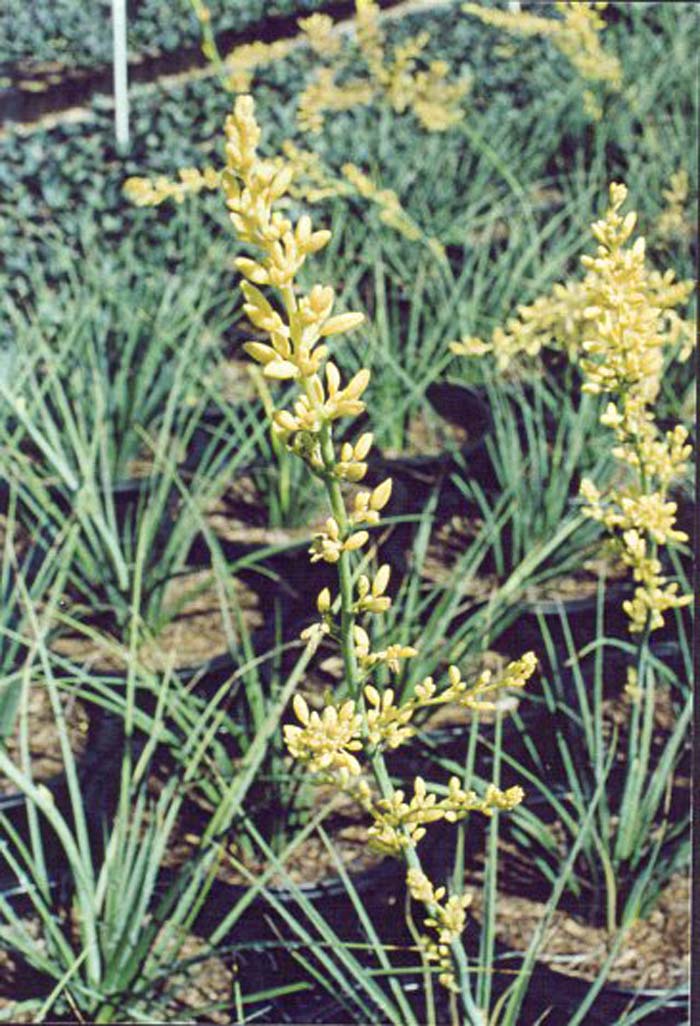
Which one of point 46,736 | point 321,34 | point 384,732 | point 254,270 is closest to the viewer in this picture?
point 254,270

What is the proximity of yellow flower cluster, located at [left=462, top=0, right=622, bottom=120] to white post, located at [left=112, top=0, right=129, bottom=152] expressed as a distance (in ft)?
1.86

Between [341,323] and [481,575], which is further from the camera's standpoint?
[481,575]

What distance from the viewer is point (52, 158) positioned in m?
2.32

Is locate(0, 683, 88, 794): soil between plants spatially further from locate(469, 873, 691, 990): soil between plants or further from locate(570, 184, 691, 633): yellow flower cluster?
locate(570, 184, 691, 633): yellow flower cluster

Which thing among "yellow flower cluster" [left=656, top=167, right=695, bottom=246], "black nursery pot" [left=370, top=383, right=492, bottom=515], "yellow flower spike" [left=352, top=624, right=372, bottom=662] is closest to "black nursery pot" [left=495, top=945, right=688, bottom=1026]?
"yellow flower spike" [left=352, top=624, right=372, bottom=662]

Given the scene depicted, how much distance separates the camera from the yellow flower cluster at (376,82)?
193 centimetres

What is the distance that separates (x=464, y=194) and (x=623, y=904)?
1482 mm

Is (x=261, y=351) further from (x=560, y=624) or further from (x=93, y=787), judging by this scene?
(x=560, y=624)

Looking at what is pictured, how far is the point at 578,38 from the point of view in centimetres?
187

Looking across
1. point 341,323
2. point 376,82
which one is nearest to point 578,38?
point 376,82

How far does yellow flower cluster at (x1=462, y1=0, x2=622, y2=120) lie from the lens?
1.83 m

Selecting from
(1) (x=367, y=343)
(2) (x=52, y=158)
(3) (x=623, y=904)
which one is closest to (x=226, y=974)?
(3) (x=623, y=904)

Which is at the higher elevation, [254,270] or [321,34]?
[321,34]

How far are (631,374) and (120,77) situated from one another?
5.24 feet
